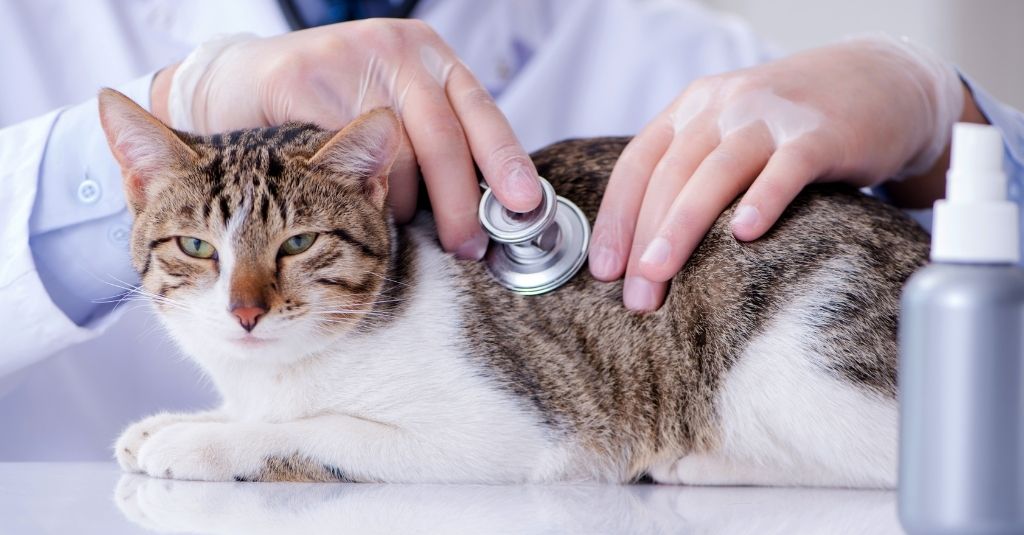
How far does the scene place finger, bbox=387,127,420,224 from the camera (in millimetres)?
1234

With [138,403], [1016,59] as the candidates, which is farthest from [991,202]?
[1016,59]

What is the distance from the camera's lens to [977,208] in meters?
0.56

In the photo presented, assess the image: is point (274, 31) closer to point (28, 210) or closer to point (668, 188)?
point (28, 210)

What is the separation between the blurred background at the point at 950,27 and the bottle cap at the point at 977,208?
2650 millimetres

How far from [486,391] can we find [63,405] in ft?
3.57

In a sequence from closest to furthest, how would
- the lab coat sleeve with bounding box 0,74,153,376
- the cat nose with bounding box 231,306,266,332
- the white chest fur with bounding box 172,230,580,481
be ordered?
1. the cat nose with bounding box 231,306,266,332
2. the white chest fur with bounding box 172,230,580,481
3. the lab coat sleeve with bounding box 0,74,153,376

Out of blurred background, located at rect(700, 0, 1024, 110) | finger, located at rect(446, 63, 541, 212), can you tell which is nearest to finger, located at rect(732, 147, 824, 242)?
finger, located at rect(446, 63, 541, 212)

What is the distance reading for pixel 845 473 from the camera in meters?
1.07

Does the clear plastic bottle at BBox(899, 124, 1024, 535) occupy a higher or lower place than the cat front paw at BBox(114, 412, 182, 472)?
higher

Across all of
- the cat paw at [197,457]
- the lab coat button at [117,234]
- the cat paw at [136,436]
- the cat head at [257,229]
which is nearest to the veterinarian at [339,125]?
the lab coat button at [117,234]

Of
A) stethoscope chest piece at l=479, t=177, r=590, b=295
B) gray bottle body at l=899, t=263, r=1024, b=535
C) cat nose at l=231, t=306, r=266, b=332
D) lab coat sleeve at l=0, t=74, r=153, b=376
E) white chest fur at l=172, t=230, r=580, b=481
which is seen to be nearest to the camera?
gray bottle body at l=899, t=263, r=1024, b=535

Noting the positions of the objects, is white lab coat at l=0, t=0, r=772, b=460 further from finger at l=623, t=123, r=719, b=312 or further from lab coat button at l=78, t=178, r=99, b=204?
finger at l=623, t=123, r=719, b=312

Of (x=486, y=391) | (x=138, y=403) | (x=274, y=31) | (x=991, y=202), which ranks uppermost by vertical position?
(x=991, y=202)

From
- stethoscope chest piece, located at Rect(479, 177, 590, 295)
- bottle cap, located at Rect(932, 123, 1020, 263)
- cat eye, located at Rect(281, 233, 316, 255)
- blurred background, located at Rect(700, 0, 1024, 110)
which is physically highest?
bottle cap, located at Rect(932, 123, 1020, 263)
